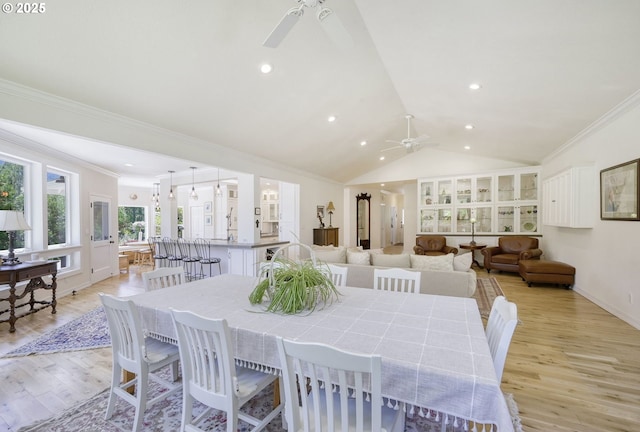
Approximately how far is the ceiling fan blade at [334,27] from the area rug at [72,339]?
3.80 metres

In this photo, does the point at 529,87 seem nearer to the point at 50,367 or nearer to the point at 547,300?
the point at 547,300

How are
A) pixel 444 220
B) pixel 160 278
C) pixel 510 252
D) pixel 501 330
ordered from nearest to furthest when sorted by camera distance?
pixel 501 330, pixel 160 278, pixel 510 252, pixel 444 220

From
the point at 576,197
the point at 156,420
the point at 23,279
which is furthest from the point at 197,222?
the point at 576,197

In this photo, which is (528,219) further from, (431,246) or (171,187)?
(171,187)

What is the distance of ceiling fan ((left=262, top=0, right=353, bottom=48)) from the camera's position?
6.12 feet

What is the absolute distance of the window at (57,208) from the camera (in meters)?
4.97

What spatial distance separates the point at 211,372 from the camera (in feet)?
4.81

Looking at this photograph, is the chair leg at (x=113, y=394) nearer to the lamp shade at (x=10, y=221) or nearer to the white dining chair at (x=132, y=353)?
the white dining chair at (x=132, y=353)

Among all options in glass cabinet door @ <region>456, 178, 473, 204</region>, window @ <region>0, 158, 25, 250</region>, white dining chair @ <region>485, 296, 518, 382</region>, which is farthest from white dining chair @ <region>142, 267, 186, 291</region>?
glass cabinet door @ <region>456, 178, 473, 204</region>

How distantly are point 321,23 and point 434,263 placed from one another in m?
3.13

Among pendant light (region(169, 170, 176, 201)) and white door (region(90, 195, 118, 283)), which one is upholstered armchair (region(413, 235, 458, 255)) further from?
white door (region(90, 195, 118, 283))

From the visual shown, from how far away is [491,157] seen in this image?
7.46 m

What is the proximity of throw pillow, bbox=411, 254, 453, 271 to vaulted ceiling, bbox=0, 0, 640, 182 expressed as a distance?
237cm

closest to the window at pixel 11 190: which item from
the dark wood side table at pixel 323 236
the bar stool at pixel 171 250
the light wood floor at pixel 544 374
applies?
the light wood floor at pixel 544 374
